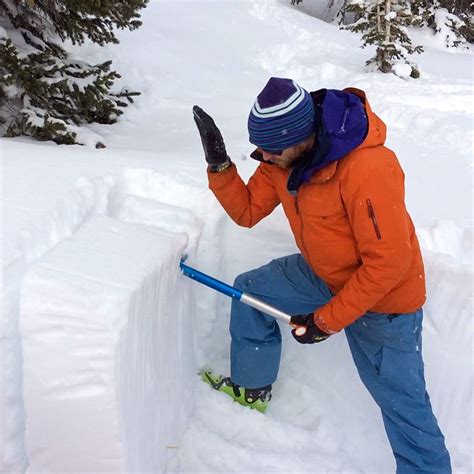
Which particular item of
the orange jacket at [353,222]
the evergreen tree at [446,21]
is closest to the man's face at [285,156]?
the orange jacket at [353,222]

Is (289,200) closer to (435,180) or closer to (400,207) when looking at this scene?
(400,207)

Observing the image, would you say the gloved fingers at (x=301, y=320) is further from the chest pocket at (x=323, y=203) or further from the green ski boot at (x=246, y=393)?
the green ski boot at (x=246, y=393)

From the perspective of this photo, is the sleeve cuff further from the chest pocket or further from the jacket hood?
the jacket hood

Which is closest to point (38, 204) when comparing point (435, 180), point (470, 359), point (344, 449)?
point (344, 449)

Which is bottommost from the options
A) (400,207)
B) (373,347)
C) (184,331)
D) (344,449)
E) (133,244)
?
(344,449)

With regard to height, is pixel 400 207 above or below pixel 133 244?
above

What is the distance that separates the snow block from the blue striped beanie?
2.65ft

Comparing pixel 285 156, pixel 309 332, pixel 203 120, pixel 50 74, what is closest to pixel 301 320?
pixel 309 332

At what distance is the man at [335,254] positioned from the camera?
2.10 meters

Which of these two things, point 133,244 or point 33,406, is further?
point 133,244

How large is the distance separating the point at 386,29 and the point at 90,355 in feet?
24.3

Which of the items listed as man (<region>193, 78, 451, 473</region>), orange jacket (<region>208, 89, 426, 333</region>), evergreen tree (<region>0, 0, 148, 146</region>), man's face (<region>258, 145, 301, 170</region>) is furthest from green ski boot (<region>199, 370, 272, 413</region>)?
evergreen tree (<region>0, 0, 148, 146</region>)

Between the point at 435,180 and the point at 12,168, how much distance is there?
3.17 m

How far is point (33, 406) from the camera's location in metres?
2.17
